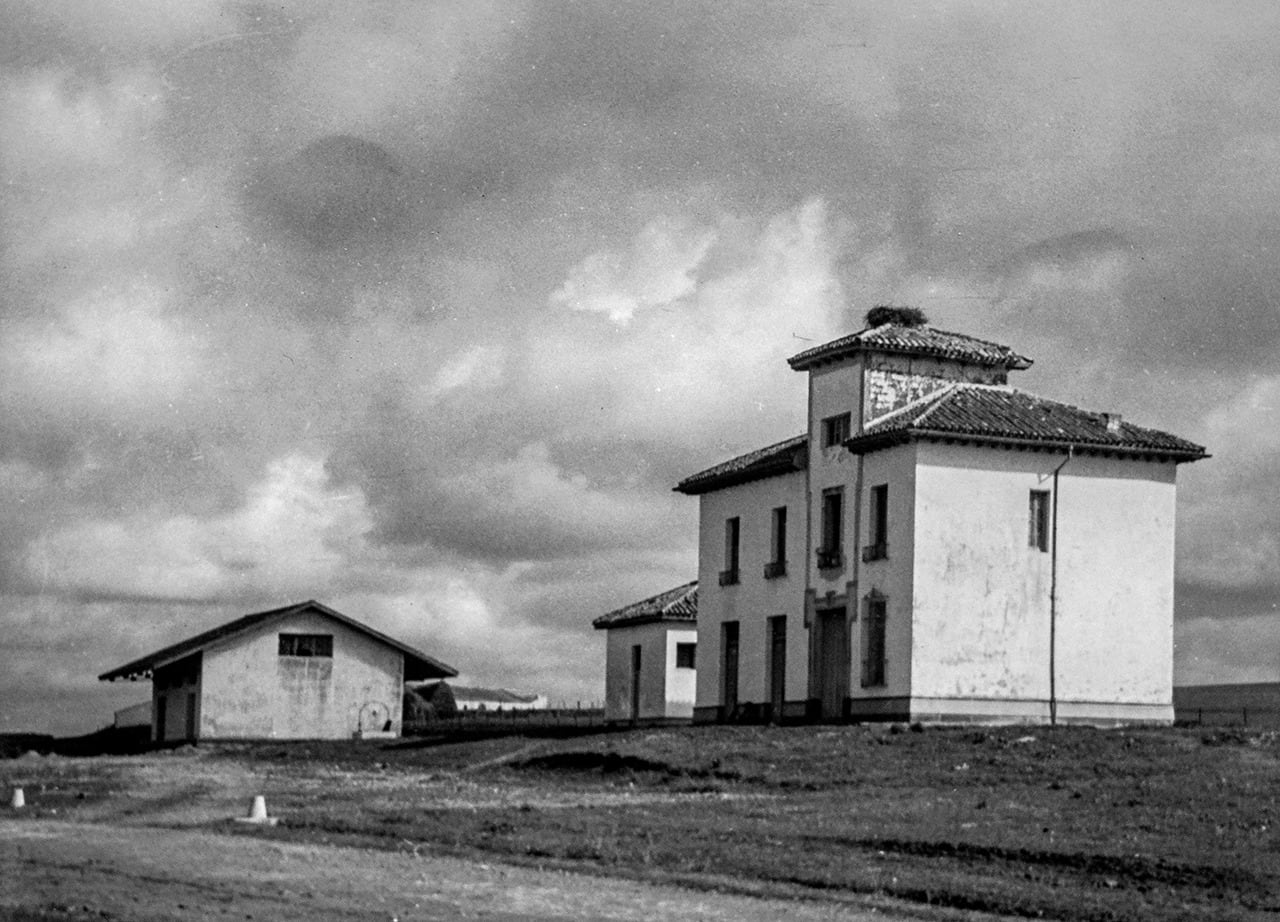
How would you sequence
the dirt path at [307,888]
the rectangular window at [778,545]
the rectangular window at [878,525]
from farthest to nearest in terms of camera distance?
the rectangular window at [778,545] < the rectangular window at [878,525] < the dirt path at [307,888]

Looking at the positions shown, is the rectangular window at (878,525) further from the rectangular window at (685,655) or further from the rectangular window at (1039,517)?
the rectangular window at (685,655)

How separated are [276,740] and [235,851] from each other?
3828cm

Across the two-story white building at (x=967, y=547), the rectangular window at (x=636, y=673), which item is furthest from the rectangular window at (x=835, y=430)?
the rectangular window at (x=636, y=673)

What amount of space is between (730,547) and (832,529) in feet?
18.2

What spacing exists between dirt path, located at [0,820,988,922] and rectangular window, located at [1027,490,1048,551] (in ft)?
86.2

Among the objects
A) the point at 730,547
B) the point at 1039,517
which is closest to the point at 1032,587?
the point at 1039,517

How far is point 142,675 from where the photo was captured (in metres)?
67.4

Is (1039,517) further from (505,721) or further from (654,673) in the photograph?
(505,721)

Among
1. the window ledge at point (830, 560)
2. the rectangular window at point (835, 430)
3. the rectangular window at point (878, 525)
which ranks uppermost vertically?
the rectangular window at point (835, 430)

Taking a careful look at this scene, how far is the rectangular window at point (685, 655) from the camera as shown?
2751 inches

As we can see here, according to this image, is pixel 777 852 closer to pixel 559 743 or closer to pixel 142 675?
pixel 559 743

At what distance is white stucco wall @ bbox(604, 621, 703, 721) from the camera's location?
69.4m

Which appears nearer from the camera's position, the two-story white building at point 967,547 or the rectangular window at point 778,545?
the two-story white building at point 967,547

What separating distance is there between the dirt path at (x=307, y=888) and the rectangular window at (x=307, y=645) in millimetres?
38918
